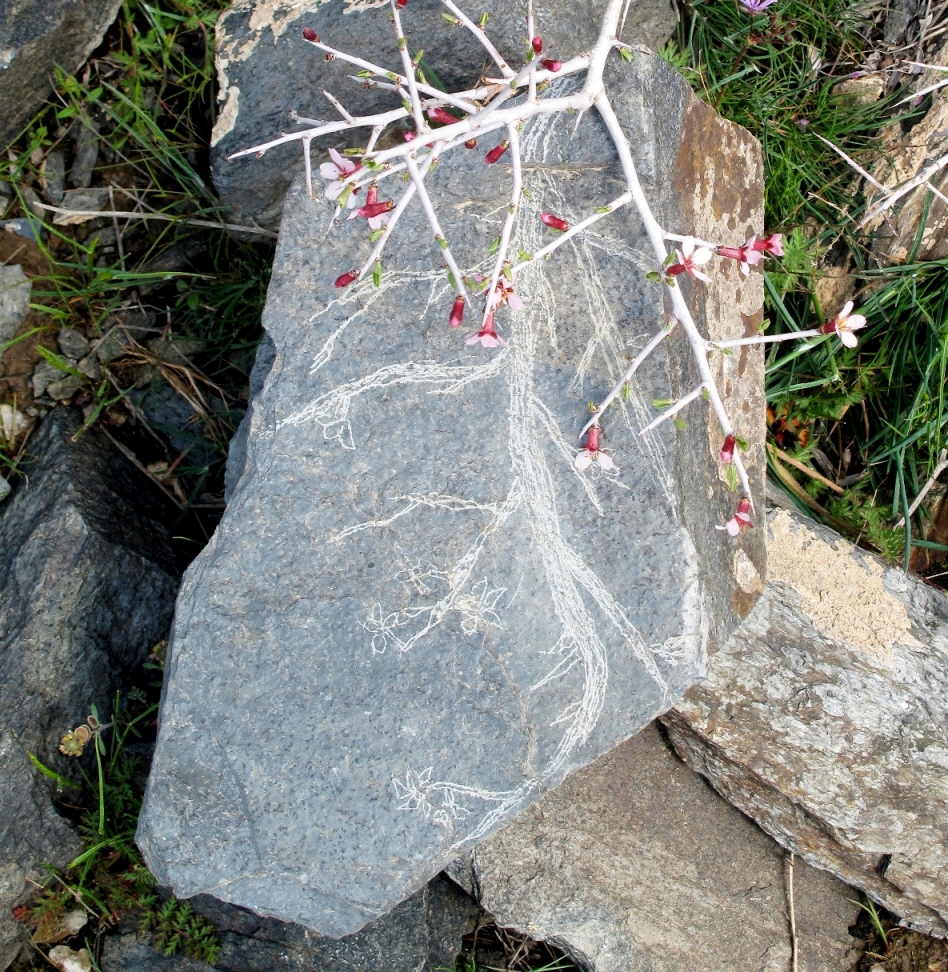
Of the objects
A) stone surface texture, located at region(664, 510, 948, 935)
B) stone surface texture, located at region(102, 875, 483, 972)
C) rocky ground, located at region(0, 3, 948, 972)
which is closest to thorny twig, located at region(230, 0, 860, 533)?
rocky ground, located at region(0, 3, 948, 972)

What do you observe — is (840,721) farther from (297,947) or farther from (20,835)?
(20,835)

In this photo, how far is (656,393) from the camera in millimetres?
2391

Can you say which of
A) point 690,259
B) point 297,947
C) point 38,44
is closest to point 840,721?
point 690,259

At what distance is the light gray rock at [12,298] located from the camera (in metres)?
3.22

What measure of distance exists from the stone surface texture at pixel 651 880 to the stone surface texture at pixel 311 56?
2.14 metres

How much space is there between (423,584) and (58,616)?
128 cm

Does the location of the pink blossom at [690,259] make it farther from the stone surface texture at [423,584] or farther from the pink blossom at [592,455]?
the pink blossom at [592,455]

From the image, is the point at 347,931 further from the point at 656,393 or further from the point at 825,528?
the point at 825,528

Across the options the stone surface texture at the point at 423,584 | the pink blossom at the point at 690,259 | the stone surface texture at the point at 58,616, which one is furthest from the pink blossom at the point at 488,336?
the stone surface texture at the point at 58,616

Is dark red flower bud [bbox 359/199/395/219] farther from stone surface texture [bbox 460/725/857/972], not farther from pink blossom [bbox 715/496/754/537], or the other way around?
stone surface texture [bbox 460/725/857/972]

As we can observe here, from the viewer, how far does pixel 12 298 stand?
324 cm

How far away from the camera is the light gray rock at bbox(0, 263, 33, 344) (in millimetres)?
3221

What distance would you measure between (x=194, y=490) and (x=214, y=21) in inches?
63.1

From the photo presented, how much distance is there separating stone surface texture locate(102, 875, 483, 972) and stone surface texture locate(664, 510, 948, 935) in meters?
1.04
